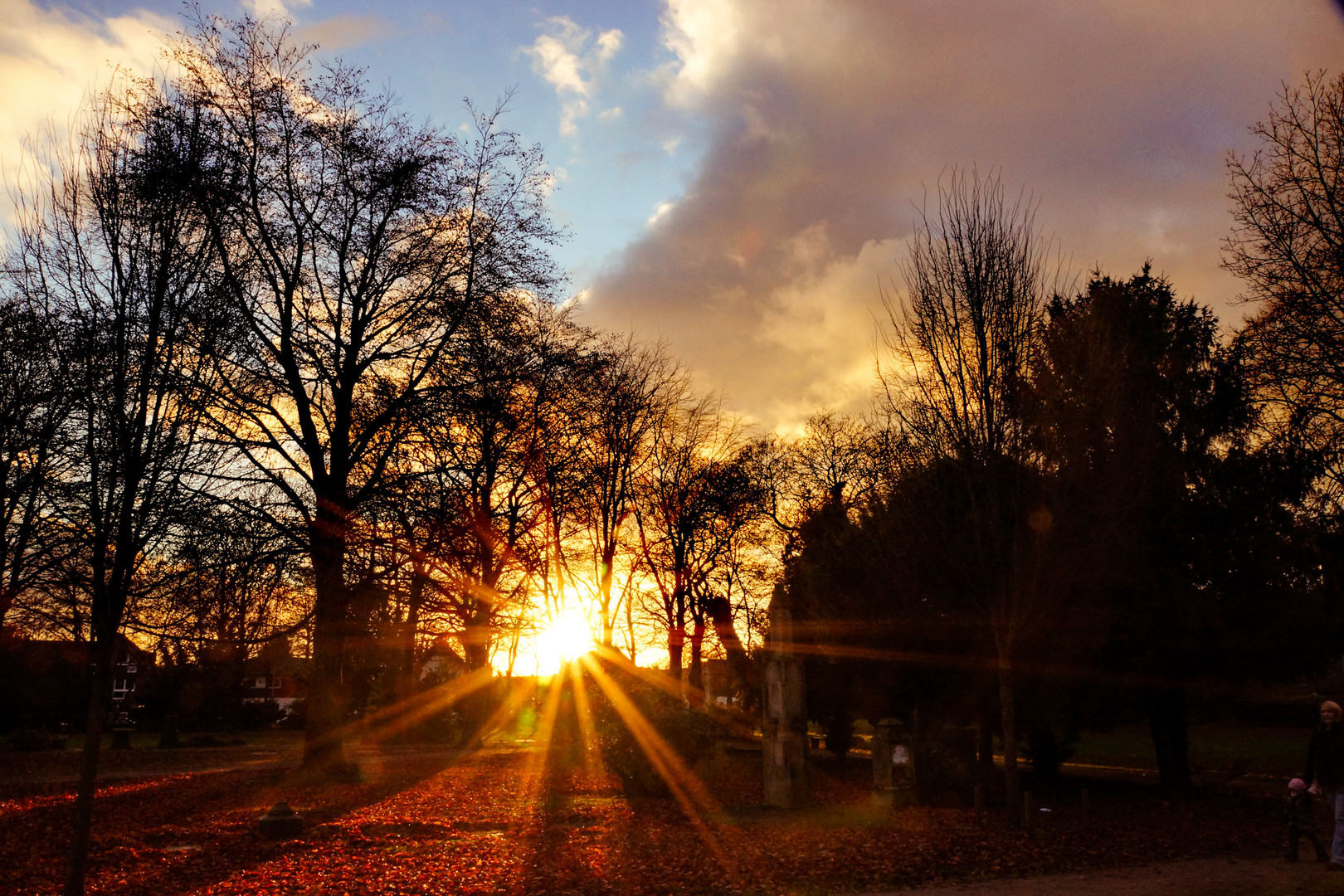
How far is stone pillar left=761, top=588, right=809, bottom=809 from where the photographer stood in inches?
628

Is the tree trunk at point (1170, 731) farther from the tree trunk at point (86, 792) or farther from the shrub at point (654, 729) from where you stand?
the tree trunk at point (86, 792)

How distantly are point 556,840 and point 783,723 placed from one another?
565 centimetres

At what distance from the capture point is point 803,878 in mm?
9461

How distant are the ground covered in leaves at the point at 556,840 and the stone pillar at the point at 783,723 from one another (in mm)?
549

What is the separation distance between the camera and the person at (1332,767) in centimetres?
965

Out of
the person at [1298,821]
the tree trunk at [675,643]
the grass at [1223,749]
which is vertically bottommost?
the grass at [1223,749]

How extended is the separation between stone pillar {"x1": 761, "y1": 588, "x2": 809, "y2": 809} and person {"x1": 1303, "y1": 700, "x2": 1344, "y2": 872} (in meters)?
7.92

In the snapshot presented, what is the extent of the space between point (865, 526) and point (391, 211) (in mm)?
11528

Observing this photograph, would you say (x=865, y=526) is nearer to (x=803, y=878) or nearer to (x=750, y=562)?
(x=803, y=878)

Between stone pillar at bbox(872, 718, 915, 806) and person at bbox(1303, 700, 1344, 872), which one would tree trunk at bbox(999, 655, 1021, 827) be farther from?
person at bbox(1303, 700, 1344, 872)

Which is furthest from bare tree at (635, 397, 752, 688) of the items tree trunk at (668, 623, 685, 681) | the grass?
the grass

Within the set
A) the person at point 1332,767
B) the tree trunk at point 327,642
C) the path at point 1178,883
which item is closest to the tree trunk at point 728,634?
the tree trunk at point 327,642

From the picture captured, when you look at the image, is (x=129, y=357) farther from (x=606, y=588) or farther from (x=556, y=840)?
(x=606, y=588)

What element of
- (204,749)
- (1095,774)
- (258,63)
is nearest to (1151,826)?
(1095,774)
